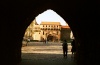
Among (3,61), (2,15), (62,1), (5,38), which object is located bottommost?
(3,61)

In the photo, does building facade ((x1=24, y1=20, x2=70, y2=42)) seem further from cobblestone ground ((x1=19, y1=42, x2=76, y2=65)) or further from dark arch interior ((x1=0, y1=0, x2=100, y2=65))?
dark arch interior ((x1=0, y1=0, x2=100, y2=65))

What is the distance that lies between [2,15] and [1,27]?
474 mm

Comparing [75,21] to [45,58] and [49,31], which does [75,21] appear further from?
[49,31]

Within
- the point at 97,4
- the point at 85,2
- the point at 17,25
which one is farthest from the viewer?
the point at 17,25

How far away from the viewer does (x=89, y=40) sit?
14.4m

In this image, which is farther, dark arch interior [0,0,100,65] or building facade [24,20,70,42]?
building facade [24,20,70,42]

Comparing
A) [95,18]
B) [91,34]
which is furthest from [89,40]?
[95,18]

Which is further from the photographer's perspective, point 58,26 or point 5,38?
point 58,26

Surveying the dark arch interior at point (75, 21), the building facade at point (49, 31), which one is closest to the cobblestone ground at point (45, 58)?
the dark arch interior at point (75, 21)

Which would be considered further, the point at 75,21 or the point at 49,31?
the point at 49,31

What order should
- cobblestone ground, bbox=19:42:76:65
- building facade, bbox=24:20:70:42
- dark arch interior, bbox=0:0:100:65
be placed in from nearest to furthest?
dark arch interior, bbox=0:0:100:65, cobblestone ground, bbox=19:42:76:65, building facade, bbox=24:20:70:42

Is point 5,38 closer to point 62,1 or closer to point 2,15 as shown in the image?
point 2,15

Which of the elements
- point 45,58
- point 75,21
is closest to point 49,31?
point 45,58

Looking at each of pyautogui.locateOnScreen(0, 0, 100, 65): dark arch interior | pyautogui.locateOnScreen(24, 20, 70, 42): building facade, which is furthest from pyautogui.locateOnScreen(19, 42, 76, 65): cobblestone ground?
pyautogui.locateOnScreen(24, 20, 70, 42): building facade
